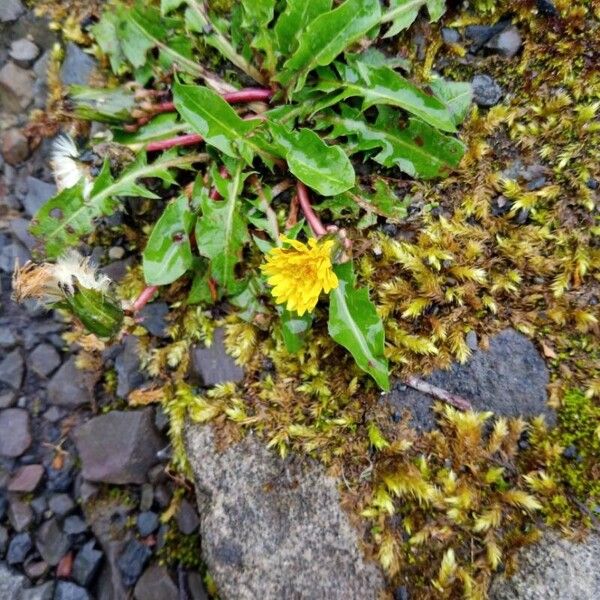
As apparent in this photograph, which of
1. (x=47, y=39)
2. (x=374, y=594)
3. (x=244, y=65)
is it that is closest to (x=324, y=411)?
(x=374, y=594)

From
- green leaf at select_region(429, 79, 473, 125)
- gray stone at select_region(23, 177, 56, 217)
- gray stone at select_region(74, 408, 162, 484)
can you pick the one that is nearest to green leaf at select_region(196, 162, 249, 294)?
gray stone at select_region(74, 408, 162, 484)

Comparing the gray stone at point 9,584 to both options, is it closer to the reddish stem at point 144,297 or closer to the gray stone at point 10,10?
the reddish stem at point 144,297

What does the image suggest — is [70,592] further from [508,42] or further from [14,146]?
[508,42]

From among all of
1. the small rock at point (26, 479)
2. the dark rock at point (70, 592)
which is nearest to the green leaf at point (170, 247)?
the small rock at point (26, 479)

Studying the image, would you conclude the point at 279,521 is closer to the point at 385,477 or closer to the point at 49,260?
the point at 385,477

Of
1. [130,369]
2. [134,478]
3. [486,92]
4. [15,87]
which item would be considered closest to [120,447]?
[134,478]
